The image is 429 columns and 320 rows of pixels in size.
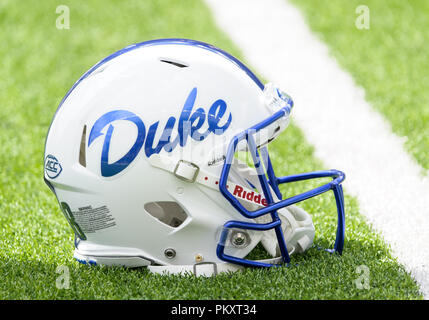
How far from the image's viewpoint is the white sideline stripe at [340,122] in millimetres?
3939

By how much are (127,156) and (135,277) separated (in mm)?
524

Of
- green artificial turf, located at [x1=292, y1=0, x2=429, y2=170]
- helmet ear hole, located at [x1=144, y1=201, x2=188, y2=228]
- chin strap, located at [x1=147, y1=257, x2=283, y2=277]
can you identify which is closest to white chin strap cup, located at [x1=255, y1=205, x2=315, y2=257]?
chin strap, located at [x1=147, y1=257, x2=283, y2=277]

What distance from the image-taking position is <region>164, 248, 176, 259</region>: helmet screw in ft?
10.7

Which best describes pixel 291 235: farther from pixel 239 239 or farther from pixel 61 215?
pixel 61 215

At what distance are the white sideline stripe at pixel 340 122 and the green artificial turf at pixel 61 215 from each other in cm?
12

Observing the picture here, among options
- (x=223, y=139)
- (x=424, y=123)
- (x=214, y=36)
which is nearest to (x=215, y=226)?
(x=223, y=139)

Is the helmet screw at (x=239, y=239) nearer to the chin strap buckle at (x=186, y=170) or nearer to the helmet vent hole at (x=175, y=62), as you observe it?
the chin strap buckle at (x=186, y=170)

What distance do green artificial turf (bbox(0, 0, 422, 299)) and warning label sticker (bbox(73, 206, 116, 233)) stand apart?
209 mm

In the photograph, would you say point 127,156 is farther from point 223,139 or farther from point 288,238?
point 288,238

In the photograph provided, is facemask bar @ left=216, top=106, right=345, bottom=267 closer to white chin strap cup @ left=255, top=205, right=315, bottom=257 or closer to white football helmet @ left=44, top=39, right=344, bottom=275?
white football helmet @ left=44, top=39, right=344, bottom=275

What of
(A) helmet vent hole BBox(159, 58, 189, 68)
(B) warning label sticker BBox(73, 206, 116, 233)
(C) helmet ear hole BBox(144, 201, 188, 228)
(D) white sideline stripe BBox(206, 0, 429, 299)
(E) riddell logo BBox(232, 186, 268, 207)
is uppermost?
(D) white sideline stripe BBox(206, 0, 429, 299)

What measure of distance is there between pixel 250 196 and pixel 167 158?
0.40 metres

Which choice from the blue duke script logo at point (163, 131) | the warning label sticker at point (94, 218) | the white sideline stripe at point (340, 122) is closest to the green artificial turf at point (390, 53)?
the white sideline stripe at point (340, 122)

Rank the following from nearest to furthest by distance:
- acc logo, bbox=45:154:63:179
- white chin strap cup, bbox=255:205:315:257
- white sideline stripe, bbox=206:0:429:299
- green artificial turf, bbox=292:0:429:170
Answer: acc logo, bbox=45:154:63:179 → white chin strap cup, bbox=255:205:315:257 → white sideline stripe, bbox=206:0:429:299 → green artificial turf, bbox=292:0:429:170
